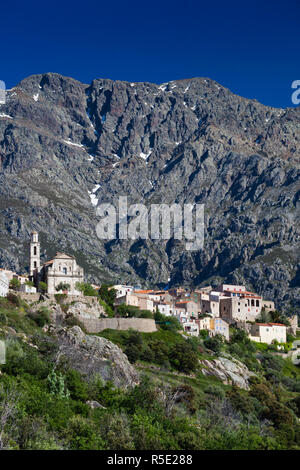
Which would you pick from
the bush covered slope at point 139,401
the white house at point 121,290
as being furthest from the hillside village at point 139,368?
the white house at point 121,290

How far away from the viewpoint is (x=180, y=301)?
5650 inches

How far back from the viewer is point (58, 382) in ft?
221

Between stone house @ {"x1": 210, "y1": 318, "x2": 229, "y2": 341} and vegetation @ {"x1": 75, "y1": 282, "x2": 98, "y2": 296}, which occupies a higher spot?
vegetation @ {"x1": 75, "y1": 282, "x2": 98, "y2": 296}

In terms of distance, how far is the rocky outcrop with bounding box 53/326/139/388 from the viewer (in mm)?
79125

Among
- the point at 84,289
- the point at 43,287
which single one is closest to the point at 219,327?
the point at 84,289

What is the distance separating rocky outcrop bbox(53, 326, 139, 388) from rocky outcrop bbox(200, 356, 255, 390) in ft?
64.6

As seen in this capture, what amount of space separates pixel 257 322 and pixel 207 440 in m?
84.4

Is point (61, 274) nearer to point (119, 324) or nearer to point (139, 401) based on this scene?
point (119, 324)

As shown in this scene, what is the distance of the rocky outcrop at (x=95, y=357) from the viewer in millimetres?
79125

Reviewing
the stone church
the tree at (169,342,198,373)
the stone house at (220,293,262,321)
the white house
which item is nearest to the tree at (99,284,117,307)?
the white house

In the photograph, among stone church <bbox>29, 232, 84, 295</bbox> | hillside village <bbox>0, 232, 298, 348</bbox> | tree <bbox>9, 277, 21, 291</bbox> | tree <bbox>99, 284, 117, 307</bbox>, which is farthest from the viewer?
tree <bbox>99, 284, 117, 307</bbox>

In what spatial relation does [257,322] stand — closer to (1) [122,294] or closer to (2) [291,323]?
(2) [291,323]

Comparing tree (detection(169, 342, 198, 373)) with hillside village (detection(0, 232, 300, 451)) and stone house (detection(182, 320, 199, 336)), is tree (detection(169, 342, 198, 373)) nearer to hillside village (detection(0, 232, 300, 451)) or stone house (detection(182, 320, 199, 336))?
hillside village (detection(0, 232, 300, 451))
